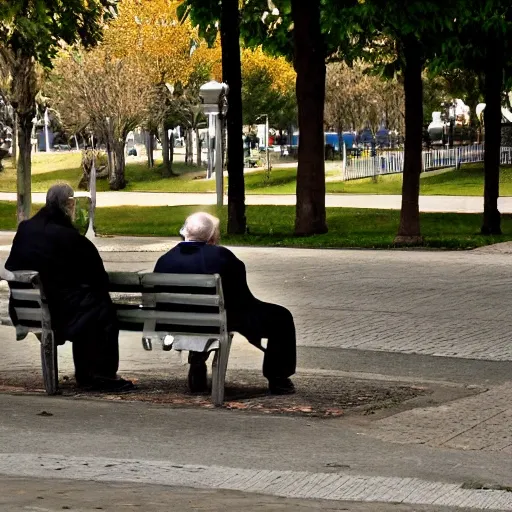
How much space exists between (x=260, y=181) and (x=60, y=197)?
46889mm

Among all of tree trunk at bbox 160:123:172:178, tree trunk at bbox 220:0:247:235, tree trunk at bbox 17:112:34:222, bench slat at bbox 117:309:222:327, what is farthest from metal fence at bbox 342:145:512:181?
bench slat at bbox 117:309:222:327

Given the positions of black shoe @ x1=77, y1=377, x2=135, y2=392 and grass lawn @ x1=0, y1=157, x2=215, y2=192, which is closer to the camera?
black shoe @ x1=77, y1=377, x2=135, y2=392

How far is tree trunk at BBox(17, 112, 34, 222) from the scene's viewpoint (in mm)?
33438

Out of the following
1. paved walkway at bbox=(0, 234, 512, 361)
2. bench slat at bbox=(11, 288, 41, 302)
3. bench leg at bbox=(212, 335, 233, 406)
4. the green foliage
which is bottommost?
paved walkway at bbox=(0, 234, 512, 361)

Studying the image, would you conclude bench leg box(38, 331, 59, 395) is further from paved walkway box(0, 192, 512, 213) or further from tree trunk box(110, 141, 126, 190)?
tree trunk box(110, 141, 126, 190)

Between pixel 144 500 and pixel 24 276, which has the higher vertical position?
pixel 24 276

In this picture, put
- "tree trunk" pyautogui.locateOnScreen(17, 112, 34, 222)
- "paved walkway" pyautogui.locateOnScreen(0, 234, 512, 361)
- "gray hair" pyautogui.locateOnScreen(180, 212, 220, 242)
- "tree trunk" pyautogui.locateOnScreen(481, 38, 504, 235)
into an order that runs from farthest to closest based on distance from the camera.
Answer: "tree trunk" pyautogui.locateOnScreen(17, 112, 34, 222), "tree trunk" pyautogui.locateOnScreen(481, 38, 504, 235), "paved walkway" pyautogui.locateOnScreen(0, 234, 512, 361), "gray hair" pyautogui.locateOnScreen(180, 212, 220, 242)

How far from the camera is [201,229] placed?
10.1m

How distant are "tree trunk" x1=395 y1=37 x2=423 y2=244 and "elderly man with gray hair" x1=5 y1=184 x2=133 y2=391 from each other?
15.9 metres

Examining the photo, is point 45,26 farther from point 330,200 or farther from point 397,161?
point 397,161

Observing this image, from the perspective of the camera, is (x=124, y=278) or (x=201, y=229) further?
(x=124, y=278)

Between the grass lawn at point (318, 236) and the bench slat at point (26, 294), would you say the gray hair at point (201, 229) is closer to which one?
the bench slat at point (26, 294)

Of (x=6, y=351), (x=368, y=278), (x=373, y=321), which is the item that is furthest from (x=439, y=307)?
(x=6, y=351)

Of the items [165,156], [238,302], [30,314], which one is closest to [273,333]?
[238,302]
